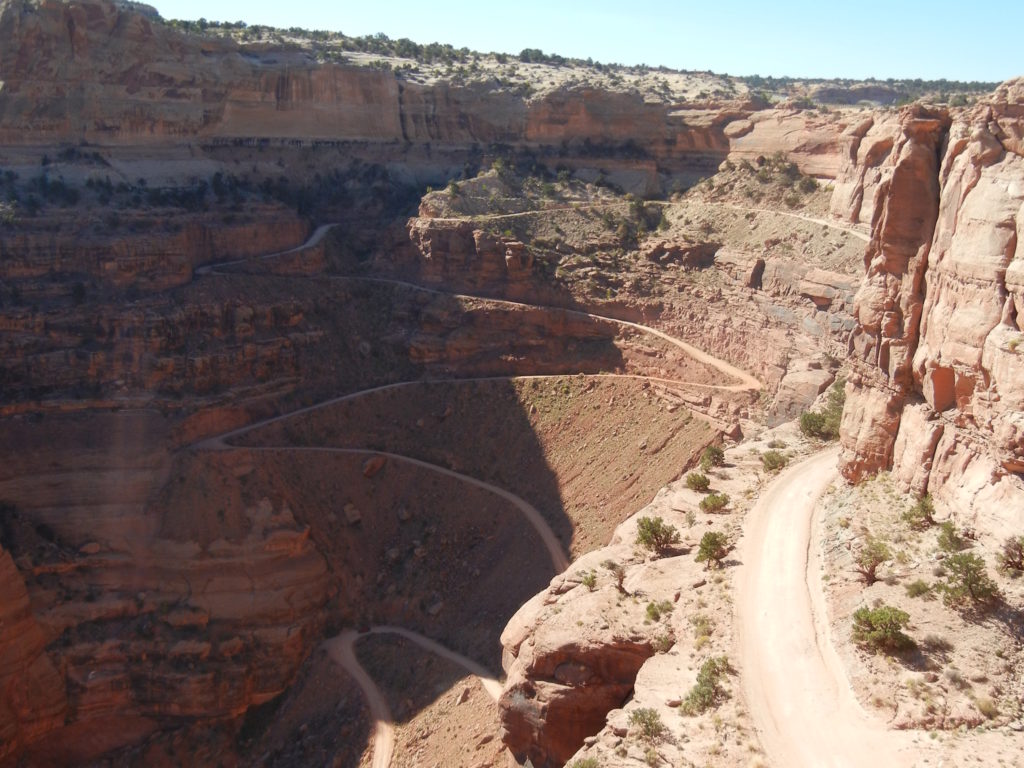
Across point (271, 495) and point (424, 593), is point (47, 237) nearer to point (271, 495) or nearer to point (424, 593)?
point (271, 495)

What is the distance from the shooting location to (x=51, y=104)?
61.8m

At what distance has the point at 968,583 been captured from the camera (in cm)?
1930

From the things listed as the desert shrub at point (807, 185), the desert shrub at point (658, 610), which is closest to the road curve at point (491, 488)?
the desert shrub at point (658, 610)

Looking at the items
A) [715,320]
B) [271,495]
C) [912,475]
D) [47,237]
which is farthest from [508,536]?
[47,237]

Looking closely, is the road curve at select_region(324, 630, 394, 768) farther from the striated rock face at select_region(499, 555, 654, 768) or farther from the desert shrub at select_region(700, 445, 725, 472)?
the desert shrub at select_region(700, 445, 725, 472)

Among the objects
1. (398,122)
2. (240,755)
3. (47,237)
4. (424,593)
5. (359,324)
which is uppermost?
(398,122)

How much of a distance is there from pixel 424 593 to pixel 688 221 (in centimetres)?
3096

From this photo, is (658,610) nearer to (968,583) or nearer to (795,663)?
(795,663)

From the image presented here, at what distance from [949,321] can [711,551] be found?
8.76 metres

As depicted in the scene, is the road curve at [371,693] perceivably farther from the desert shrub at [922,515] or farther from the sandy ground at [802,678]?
the desert shrub at [922,515]

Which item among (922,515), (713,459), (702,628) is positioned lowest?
(713,459)

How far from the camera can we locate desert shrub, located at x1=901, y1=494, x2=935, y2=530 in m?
22.5

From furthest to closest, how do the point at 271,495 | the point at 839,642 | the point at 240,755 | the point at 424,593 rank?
the point at 271,495 → the point at 424,593 → the point at 240,755 → the point at 839,642

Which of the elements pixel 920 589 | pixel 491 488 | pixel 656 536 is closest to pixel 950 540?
pixel 920 589
